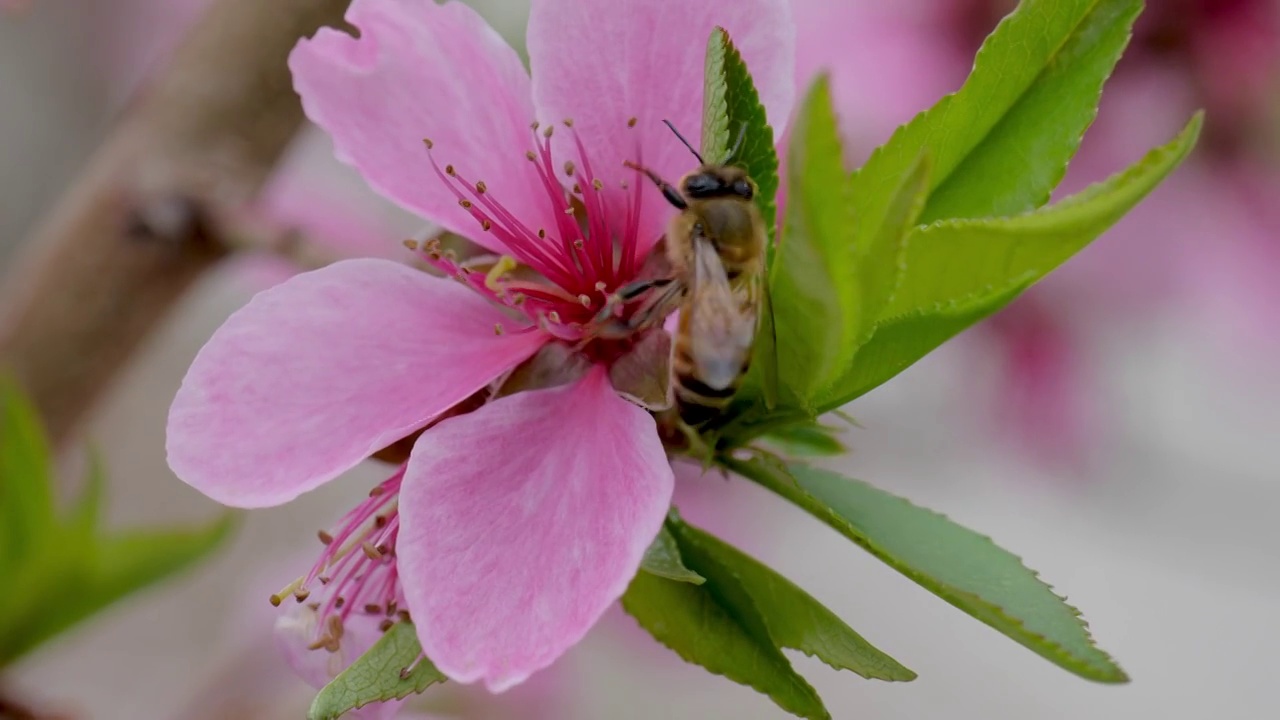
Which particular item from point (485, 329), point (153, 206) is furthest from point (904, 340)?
point (153, 206)

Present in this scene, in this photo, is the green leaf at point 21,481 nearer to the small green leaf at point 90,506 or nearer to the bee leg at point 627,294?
the small green leaf at point 90,506

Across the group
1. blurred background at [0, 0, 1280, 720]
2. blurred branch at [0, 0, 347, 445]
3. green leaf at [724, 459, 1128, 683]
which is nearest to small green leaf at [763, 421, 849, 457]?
green leaf at [724, 459, 1128, 683]

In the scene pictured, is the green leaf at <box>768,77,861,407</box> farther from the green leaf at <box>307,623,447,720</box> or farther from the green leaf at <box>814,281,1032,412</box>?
the green leaf at <box>307,623,447,720</box>

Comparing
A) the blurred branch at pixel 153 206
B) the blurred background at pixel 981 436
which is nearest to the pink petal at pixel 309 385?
the blurred branch at pixel 153 206

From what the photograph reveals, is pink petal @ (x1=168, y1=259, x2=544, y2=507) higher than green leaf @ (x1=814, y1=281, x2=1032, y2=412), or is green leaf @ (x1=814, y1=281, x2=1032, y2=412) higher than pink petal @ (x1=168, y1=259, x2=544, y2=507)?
green leaf @ (x1=814, y1=281, x2=1032, y2=412)

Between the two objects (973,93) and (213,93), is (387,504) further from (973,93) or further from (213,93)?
(213,93)

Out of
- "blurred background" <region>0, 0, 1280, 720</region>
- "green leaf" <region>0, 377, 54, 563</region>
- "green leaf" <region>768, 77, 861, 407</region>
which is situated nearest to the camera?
"green leaf" <region>768, 77, 861, 407</region>
